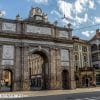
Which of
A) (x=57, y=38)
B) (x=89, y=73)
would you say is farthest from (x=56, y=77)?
(x=89, y=73)

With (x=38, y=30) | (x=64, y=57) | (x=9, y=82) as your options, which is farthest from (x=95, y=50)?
(x=38, y=30)

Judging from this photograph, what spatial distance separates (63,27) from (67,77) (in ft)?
33.2

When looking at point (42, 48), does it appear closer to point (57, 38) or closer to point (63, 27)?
point (57, 38)

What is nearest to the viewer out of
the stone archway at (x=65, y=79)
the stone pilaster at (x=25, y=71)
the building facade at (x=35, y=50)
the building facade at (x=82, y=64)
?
the building facade at (x=35, y=50)

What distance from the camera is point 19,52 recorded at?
47.6 meters

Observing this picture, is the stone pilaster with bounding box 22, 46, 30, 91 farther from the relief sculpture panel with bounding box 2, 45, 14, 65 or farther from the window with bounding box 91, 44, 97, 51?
the window with bounding box 91, 44, 97, 51

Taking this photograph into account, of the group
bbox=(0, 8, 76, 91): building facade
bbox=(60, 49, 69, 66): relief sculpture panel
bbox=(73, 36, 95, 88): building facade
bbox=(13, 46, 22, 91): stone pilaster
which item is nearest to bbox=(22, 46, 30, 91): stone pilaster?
bbox=(0, 8, 76, 91): building facade

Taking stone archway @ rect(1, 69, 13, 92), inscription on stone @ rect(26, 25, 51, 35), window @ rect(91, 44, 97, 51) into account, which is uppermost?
inscription on stone @ rect(26, 25, 51, 35)

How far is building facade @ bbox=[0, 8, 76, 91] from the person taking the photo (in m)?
46.4

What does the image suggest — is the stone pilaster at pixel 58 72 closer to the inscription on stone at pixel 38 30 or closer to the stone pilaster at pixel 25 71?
the inscription on stone at pixel 38 30

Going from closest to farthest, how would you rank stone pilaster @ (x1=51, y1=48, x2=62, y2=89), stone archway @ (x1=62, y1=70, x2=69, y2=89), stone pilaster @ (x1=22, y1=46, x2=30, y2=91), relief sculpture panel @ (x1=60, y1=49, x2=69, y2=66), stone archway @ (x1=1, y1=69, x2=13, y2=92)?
stone pilaster @ (x1=22, y1=46, x2=30, y2=91), stone archway @ (x1=1, y1=69, x2=13, y2=92), stone pilaster @ (x1=51, y1=48, x2=62, y2=89), relief sculpture panel @ (x1=60, y1=49, x2=69, y2=66), stone archway @ (x1=62, y1=70, x2=69, y2=89)

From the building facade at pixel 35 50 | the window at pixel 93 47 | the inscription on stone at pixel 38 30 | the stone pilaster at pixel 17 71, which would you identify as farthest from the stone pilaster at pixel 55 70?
the window at pixel 93 47

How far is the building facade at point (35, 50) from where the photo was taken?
4638cm

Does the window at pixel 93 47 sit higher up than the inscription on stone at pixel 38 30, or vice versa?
the inscription on stone at pixel 38 30
